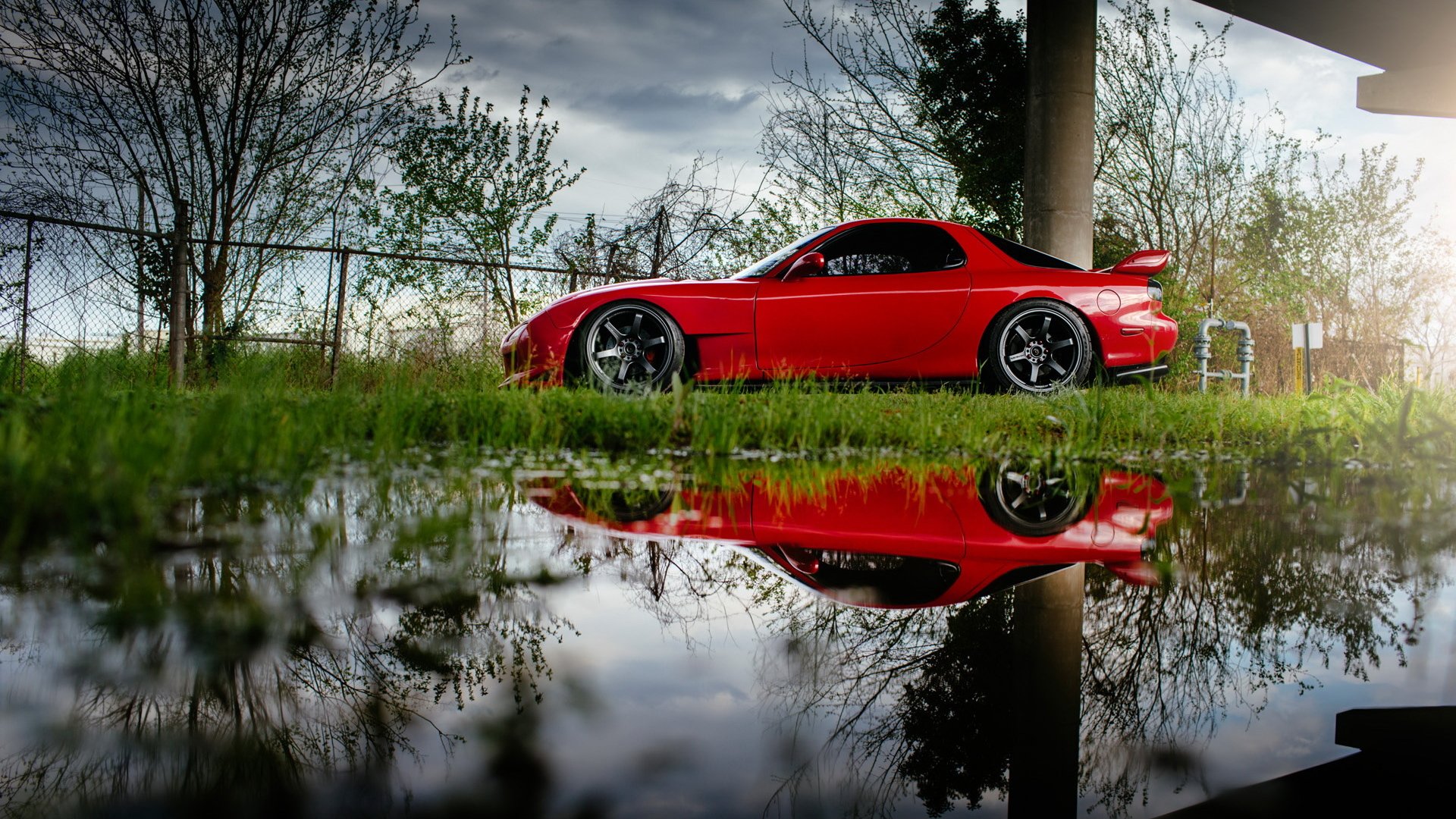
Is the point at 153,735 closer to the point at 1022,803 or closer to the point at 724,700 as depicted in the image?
the point at 724,700

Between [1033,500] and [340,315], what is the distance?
849 centimetres

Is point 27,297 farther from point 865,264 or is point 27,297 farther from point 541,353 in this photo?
point 865,264

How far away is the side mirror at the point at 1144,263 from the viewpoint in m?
6.01

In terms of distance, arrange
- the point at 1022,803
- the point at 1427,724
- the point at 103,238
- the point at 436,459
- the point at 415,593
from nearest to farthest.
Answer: the point at 1022,803 → the point at 1427,724 → the point at 415,593 → the point at 436,459 → the point at 103,238

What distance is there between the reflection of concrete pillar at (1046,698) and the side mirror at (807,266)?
4.51 metres

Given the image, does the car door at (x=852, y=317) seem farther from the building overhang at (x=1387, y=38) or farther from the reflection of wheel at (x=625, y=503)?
the building overhang at (x=1387, y=38)

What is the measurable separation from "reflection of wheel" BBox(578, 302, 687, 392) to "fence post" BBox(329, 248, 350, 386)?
4.65m

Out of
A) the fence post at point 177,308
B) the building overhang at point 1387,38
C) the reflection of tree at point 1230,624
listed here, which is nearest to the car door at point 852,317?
the reflection of tree at point 1230,624

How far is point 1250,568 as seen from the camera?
1780 millimetres

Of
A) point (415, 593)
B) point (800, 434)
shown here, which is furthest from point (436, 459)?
point (415, 593)

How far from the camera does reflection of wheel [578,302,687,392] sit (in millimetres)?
5906

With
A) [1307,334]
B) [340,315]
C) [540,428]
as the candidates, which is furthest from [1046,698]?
[1307,334]

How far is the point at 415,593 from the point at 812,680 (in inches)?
27.4

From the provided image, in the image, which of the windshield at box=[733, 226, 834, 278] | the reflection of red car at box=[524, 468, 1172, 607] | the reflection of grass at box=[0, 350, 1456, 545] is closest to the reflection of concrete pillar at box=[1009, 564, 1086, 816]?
the reflection of red car at box=[524, 468, 1172, 607]
